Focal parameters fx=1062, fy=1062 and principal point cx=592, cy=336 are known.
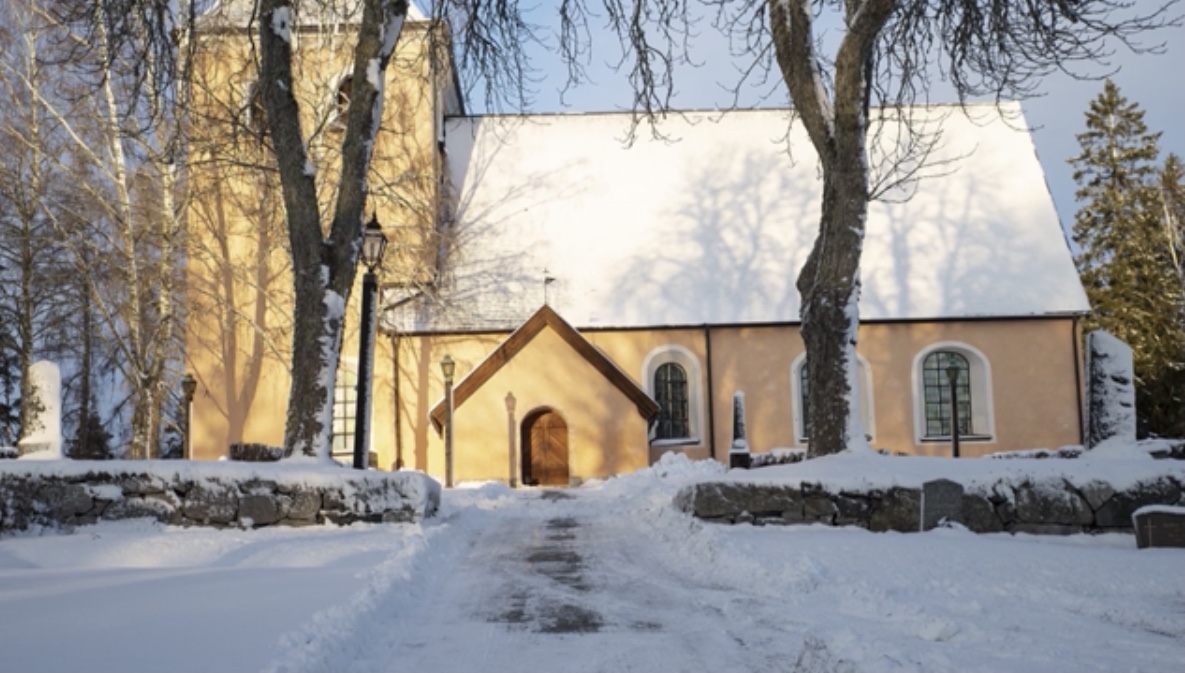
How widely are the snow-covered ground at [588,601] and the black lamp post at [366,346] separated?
2.29 m

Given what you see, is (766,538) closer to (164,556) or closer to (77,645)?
(164,556)

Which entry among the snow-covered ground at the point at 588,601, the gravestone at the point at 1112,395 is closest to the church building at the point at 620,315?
the gravestone at the point at 1112,395

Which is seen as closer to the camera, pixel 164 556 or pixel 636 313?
pixel 164 556

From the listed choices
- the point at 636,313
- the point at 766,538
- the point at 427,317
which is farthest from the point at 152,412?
the point at 766,538

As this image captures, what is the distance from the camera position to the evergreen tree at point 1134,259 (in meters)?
36.8

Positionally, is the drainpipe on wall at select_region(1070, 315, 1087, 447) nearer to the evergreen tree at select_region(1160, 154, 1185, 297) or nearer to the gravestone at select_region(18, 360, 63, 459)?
the evergreen tree at select_region(1160, 154, 1185, 297)

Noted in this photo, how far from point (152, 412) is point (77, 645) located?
1988 centimetres

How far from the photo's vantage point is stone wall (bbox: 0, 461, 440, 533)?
10.9m

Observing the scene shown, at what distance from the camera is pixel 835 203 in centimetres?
1323

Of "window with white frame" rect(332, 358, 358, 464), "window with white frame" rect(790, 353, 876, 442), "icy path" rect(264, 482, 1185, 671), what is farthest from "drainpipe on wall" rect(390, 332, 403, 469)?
"icy path" rect(264, 482, 1185, 671)

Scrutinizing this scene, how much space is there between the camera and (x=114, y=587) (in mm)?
6820

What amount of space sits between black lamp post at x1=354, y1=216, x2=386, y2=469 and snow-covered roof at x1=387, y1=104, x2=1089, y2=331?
12369 mm

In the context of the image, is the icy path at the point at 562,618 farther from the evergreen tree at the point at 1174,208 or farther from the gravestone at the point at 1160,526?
the evergreen tree at the point at 1174,208

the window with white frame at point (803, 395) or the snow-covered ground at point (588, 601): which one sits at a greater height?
the window with white frame at point (803, 395)
